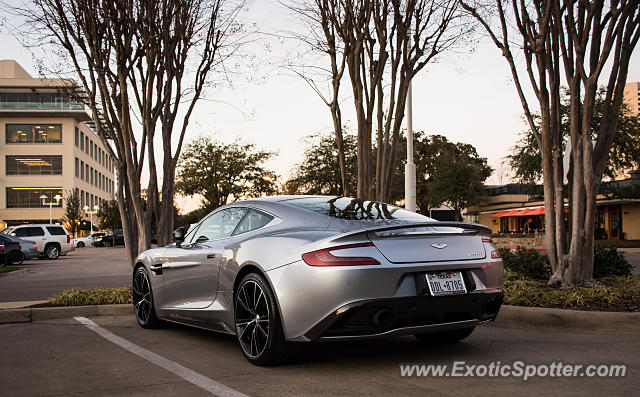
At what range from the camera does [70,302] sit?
8.51 metres

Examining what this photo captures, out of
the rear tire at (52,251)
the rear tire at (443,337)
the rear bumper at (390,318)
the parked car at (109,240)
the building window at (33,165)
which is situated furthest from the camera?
the building window at (33,165)

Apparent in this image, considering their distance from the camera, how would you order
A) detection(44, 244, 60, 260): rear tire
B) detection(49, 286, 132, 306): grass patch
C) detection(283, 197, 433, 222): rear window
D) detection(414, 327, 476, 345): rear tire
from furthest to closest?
detection(44, 244, 60, 260): rear tire → detection(49, 286, 132, 306): grass patch → detection(414, 327, 476, 345): rear tire → detection(283, 197, 433, 222): rear window

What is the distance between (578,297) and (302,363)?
3.65 meters

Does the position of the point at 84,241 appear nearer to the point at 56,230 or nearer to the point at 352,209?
the point at 56,230

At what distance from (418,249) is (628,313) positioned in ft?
9.99

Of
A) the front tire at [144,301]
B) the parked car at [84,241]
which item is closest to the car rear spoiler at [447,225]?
the front tire at [144,301]

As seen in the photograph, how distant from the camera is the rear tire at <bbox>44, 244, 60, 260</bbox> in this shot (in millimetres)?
32031

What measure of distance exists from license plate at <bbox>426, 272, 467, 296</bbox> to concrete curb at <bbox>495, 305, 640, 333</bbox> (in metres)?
2.40

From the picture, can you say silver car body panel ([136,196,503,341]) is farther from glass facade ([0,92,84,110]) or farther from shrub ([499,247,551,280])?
glass facade ([0,92,84,110])

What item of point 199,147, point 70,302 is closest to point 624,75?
point 70,302

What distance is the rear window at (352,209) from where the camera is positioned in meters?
5.24

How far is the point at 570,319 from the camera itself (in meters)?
6.54

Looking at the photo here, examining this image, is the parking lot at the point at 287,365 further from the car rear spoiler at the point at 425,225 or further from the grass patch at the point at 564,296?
the car rear spoiler at the point at 425,225

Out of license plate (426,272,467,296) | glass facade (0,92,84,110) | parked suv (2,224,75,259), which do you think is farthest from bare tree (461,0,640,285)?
glass facade (0,92,84,110)
